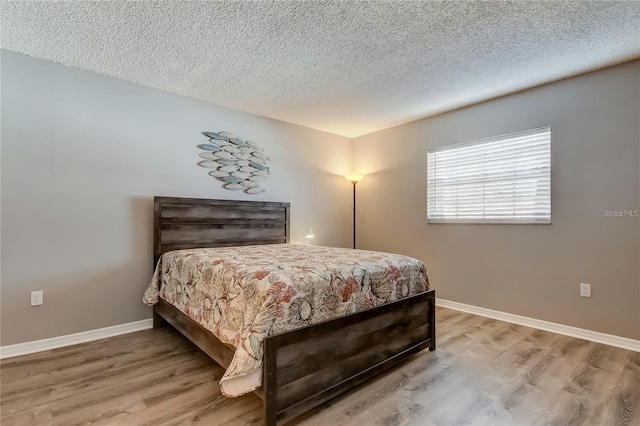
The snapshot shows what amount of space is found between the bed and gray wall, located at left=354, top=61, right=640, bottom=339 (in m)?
1.37

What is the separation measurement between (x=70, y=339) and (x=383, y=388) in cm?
266

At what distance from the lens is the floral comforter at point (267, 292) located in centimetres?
154

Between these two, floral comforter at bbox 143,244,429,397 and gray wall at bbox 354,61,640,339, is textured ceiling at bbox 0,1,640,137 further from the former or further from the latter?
floral comforter at bbox 143,244,429,397

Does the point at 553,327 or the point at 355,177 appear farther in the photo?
the point at 355,177

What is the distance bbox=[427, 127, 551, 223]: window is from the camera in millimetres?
3072

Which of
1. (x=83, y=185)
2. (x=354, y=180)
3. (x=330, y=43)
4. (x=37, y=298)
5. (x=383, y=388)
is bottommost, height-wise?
(x=383, y=388)

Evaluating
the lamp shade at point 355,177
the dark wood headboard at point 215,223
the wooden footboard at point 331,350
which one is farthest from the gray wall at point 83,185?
the lamp shade at point 355,177

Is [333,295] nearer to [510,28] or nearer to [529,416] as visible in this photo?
[529,416]

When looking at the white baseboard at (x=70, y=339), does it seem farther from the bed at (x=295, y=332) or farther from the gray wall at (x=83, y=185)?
the bed at (x=295, y=332)

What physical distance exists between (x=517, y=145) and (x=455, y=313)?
195cm

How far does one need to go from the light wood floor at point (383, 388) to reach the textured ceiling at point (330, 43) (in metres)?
2.39

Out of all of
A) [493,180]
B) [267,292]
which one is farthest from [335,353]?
[493,180]

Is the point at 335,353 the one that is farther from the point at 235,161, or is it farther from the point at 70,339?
the point at 235,161

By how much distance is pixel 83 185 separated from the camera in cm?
275
